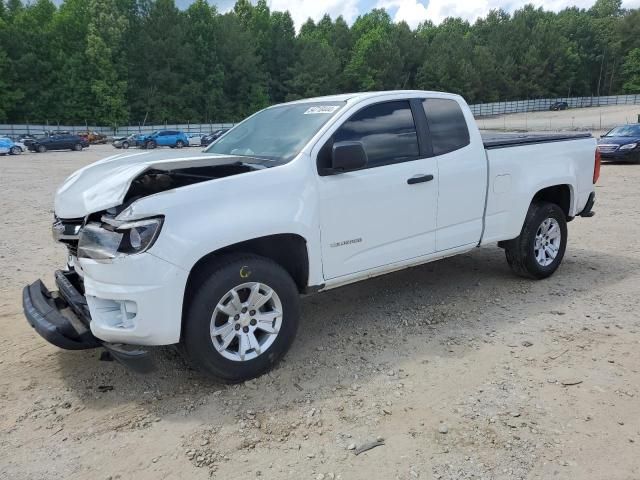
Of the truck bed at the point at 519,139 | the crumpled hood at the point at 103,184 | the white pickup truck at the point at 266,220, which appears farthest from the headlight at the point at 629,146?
the crumpled hood at the point at 103,184

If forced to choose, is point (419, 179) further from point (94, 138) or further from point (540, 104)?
point (540, 104)

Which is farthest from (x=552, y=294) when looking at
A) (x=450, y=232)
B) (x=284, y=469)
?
(x=284, y=469)

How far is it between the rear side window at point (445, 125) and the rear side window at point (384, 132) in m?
0.22

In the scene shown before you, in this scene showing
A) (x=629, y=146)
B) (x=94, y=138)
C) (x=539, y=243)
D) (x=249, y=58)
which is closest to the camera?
(x=539, y=243)

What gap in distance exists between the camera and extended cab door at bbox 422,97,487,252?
181 inches

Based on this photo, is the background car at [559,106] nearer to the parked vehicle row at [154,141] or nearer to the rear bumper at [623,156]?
the parked vehicle row at [154,141]

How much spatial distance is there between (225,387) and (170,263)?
3.25ft

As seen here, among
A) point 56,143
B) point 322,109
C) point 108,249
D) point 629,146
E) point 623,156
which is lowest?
point 623,156

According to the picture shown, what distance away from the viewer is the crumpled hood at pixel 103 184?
340cm

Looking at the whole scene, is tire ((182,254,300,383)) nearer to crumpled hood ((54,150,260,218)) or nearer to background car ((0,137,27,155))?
crumpled hood ((54,150,260,218))

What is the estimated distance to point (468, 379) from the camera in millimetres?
3617

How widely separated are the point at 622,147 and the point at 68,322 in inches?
721

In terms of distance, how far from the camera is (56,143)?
38562 millimetres

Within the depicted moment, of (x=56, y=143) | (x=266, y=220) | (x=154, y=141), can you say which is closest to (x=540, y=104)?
(x=154, y=141)
